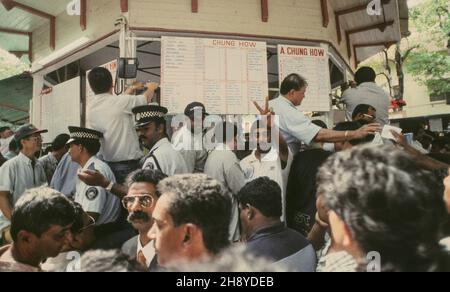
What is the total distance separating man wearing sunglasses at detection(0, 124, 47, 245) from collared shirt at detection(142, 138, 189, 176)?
657 millimetres

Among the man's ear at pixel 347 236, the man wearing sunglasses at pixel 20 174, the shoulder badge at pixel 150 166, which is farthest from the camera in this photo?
the man wearing sunglasses at pixel 20 174

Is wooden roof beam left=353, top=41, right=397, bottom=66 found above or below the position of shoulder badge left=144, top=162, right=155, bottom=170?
above

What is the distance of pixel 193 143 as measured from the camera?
1974mm

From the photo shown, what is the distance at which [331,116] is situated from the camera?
8.70 ft

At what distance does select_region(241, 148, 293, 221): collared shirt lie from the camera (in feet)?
5.95

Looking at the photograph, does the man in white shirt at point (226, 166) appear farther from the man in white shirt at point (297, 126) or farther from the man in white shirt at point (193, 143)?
the man in white shirt at point (297, 126)

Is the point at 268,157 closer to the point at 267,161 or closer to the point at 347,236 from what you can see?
the point at 267,161

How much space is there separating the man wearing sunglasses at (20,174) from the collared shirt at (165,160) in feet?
2.15

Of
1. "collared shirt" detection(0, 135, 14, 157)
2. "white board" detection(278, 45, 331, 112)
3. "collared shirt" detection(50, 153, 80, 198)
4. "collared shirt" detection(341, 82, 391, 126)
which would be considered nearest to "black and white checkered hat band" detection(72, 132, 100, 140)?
"collared shirt" detection(50, 153, 80, 198)

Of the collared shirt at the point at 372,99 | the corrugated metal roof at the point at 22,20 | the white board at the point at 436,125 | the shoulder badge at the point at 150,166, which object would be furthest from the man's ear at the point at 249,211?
the corrugated metal roof at the point at 22,20

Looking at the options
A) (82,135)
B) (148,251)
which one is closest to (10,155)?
(82,135)

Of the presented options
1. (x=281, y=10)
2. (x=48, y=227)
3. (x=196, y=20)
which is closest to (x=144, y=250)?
(x=48, y=227)

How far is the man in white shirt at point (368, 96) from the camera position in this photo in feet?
7.16

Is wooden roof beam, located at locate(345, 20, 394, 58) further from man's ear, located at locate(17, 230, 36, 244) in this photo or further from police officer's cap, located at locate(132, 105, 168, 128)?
man's ear, located at locate(17, 230, 36, 244)
